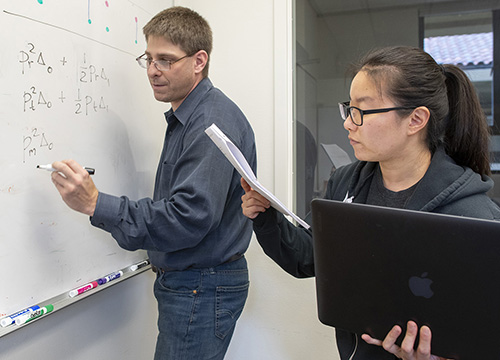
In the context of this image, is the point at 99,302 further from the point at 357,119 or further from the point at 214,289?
the point at 357,119

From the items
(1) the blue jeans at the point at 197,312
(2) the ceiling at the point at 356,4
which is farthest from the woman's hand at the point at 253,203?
(2) the ceiling at the point at 356,4

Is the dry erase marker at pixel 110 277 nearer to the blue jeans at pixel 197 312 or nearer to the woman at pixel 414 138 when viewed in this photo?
the blue jeans at pixel 197 312

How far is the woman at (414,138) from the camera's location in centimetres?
94

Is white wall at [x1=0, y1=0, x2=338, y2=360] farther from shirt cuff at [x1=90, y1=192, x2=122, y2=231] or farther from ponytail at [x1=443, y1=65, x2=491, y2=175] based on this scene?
ponytail at [x1=443, y1=65, x2=491, y2=175]

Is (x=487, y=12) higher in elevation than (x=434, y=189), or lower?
higher

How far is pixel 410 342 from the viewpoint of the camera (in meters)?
0.76

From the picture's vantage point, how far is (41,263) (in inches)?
46.2

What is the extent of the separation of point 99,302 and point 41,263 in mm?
346

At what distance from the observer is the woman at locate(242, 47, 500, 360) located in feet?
3.08

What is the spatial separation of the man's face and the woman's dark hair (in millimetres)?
585

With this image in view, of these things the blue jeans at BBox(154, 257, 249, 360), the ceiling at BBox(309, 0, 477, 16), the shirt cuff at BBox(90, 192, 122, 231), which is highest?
the ceiling at BBox(309, 0, 477, 16)

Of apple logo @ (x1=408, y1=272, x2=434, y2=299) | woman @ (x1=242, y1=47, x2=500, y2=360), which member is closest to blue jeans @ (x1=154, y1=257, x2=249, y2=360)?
woman @ (x1=242, y1=47, x2=500, y2=360)

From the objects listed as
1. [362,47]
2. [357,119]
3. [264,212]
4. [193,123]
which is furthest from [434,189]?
[362,47]

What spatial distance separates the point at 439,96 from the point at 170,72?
2.62 feet
